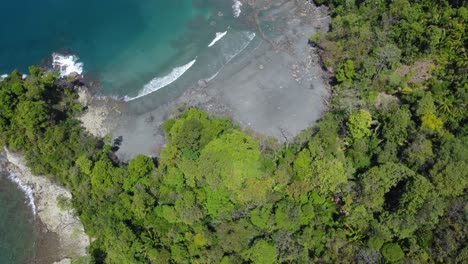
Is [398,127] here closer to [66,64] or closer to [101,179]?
[101,179]

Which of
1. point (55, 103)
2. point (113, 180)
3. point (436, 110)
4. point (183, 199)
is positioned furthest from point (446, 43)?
point (55, 103)

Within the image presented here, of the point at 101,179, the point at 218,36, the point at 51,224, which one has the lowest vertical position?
the point at 51,224

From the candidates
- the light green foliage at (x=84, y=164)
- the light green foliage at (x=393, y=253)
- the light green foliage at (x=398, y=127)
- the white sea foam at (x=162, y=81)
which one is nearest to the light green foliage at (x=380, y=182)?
the light green foliage at (x=393, y=253)

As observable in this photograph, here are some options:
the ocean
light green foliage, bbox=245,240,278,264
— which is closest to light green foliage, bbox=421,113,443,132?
light green foliage, bbox=245,240,278,264

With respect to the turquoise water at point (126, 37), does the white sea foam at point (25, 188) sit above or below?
below

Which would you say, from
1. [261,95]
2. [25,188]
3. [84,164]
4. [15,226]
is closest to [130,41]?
[261,95]

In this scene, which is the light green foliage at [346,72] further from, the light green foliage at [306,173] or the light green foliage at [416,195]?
the light green foliage at [416,195]

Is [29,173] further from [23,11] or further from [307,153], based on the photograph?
[307,153]
